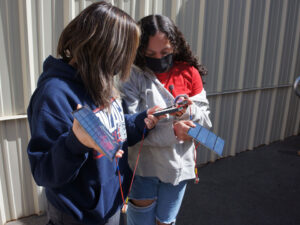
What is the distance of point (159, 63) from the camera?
5.37 ft

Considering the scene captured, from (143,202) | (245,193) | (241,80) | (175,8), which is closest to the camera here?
(143,202)

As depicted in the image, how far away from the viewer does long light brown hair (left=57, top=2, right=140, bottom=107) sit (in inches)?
42.3

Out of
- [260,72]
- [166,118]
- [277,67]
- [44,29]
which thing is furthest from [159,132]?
[277,67]

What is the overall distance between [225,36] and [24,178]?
10.1 feet

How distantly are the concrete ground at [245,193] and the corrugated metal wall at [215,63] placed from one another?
27cm

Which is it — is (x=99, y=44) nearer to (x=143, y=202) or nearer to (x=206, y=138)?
(x=206, y=138)

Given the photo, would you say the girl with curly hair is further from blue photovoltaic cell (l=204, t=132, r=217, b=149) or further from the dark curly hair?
blue photovoltaic cell (l=204, t=132, r=217, b=149)

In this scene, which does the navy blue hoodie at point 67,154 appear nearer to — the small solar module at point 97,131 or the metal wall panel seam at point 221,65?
the small solar module at point 97,131

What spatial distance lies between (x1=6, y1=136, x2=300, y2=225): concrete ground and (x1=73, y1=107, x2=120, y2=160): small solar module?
2186mm

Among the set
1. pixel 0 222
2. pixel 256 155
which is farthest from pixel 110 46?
pixel 256 155

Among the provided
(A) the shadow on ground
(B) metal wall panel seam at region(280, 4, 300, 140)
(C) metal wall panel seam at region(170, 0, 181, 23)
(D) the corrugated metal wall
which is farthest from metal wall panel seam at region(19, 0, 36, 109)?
(B) metal wall panel seam at region(280, 4, 300, 140)

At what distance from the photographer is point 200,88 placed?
1.73 metres

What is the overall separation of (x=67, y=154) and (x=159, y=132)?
2.39 feet

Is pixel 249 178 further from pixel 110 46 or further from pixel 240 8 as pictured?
pixel 110 46
